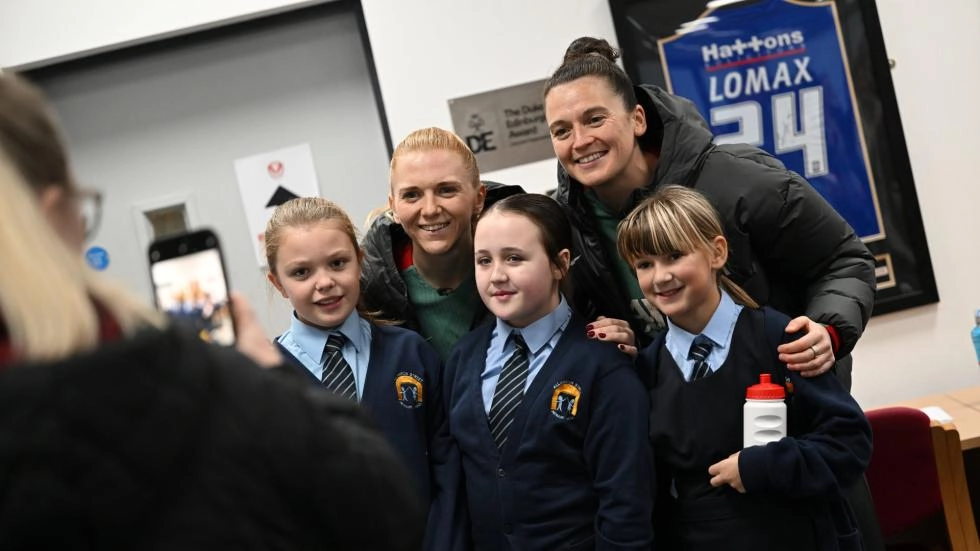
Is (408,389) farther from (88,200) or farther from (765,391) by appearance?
(88,200)

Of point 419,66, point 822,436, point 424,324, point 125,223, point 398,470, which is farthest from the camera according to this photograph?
point 125,223

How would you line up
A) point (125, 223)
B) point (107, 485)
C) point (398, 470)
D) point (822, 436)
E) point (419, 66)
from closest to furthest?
point (107, 485) → point (398, 470) → point (822, 436) → point (419, 66) → point (125, 223)

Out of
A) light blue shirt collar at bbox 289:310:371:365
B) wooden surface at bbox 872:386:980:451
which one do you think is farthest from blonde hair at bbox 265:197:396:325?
wooden surface at bbox 872:386:980:451

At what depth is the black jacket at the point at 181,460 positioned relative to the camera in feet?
2.47

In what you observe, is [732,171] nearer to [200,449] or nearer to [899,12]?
[200,449]

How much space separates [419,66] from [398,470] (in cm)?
306

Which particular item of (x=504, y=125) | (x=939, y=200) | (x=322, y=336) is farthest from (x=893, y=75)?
(x=322, y=336)

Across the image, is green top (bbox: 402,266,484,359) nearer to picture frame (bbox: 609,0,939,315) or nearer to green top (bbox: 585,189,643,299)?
green top (bbox: 585,189,643,299)

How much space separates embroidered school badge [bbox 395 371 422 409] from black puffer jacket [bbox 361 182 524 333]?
23 centimetres

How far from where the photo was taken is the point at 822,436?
1.82m

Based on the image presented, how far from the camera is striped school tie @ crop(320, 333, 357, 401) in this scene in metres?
2.06

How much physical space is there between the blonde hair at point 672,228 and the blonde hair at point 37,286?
1.33 m

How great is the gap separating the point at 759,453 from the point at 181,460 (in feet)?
4.09

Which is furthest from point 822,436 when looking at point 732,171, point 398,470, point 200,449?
point 200,449
